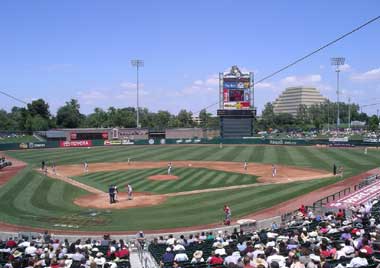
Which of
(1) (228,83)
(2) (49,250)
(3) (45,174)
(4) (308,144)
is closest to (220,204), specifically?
(2) (49,250)

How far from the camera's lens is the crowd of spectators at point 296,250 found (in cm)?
1070

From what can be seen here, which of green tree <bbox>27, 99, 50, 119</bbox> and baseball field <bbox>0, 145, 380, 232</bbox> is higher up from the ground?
green tree <bbox>27, 99, 50, 119</bbox>

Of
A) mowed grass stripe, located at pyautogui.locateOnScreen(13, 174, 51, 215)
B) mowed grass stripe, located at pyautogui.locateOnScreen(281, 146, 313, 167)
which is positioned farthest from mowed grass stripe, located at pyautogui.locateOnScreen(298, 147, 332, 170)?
mowed grass stripe, located at pyautogui.locateOnScreen(13, 174, 51, 215)

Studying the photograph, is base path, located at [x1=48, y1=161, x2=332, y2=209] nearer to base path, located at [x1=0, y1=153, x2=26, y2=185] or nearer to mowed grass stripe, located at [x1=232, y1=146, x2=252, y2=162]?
base path, located at [x1=0, y1=153, x2=26, y2=185]

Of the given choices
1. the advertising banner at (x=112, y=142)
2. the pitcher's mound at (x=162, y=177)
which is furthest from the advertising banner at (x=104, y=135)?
the pitcher's mound at (x=162, y=177)

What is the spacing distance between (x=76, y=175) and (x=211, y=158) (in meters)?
22.2

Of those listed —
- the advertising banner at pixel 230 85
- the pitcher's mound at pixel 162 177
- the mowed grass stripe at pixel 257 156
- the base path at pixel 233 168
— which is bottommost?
the pitcher's mound at pixel 162 177

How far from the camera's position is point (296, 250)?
12.4 m

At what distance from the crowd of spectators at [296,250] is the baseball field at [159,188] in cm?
979

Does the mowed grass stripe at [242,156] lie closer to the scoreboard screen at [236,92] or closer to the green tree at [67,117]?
the scoreboard screen at [236,92]

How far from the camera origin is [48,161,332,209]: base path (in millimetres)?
32500

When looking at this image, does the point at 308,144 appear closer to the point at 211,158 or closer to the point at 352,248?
the point at 211,158

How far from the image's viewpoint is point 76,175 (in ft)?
154

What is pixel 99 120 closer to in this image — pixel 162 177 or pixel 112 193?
pixel 162 177
